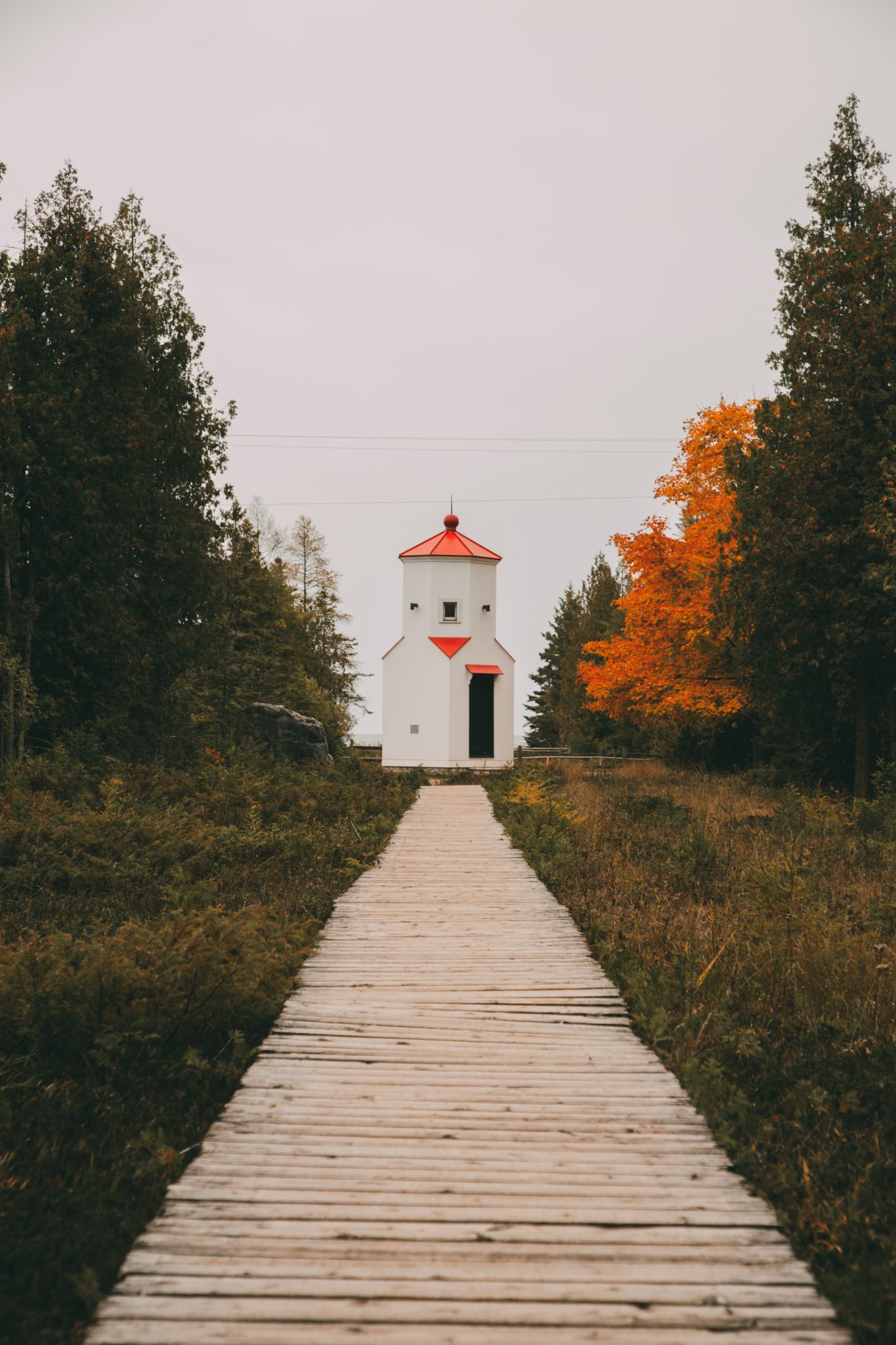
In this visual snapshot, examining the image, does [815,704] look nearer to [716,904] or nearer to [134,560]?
[716,904]

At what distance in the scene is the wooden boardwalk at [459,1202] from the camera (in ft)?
10.9

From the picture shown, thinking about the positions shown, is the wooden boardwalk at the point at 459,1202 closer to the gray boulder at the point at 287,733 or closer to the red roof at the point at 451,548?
the gray boulder at the point at 287,733

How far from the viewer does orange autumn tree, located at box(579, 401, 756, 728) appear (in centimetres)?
2484

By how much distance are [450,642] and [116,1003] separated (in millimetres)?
29477

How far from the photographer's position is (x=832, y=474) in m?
18.2

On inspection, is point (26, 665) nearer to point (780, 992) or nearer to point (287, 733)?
point (287, 733)

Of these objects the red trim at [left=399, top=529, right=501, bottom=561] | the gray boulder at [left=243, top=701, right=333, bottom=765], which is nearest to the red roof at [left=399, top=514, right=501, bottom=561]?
the red trim at [left=399, top=529, right=501, bottom=561]

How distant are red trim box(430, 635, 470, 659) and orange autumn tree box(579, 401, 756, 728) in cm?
819

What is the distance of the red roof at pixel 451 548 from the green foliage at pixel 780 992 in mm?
22363

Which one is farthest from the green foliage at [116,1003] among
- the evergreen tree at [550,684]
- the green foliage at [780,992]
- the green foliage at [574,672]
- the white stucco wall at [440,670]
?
the evergreen tree at [550,684]

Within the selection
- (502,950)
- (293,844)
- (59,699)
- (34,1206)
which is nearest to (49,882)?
(293,844)

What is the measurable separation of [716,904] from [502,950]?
8.07ft

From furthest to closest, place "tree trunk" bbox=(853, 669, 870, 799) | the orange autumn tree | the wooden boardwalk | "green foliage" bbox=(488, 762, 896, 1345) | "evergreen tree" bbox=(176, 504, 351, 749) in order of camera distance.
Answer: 1. the orange autumn tree
2. "evergreen tree" bbox=(176, 504, 351, 749)
3. "tree trunk" bbox=(853, 669, 870, 799)
4. "green foliage" bbox=(488, 762, 896, 1345)
5. the wooden boardwalk

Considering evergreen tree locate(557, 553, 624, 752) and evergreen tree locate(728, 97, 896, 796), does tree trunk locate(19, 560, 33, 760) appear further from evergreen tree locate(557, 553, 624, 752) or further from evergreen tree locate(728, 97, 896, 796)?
evergreen tree locate(557, 553, 624, 752)
